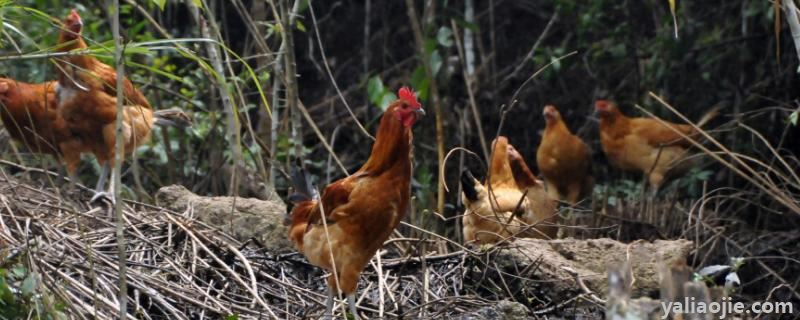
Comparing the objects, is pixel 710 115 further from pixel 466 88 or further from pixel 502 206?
pixel 502 206

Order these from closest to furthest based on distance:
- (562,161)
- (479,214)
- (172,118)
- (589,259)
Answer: (589,259) → (479,214) → (172,118) → (562,161)

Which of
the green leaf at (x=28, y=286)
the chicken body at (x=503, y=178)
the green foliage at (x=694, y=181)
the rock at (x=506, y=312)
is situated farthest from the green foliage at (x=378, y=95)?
the green leaf at (x=28, y=286)

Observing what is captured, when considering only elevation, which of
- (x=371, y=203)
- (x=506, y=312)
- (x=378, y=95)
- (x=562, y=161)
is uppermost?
(x=371, y=203)

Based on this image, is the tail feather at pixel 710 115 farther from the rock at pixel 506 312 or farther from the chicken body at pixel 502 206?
the rock at pixel 506 312

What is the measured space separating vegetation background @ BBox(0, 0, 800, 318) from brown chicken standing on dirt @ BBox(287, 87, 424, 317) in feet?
4.45

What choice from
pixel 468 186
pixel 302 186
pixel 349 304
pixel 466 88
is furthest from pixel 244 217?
pixel 466 88

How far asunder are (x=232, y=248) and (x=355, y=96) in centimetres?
485

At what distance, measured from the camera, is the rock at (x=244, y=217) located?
216 inches

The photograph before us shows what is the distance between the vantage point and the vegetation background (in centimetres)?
674

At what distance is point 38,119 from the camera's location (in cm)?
640

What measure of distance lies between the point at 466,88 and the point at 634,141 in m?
1.32

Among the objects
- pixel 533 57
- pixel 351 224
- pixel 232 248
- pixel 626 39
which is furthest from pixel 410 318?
pixel 626 39

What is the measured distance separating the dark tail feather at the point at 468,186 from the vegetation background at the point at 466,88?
23 centimetres

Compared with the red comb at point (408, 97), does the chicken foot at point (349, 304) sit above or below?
below
